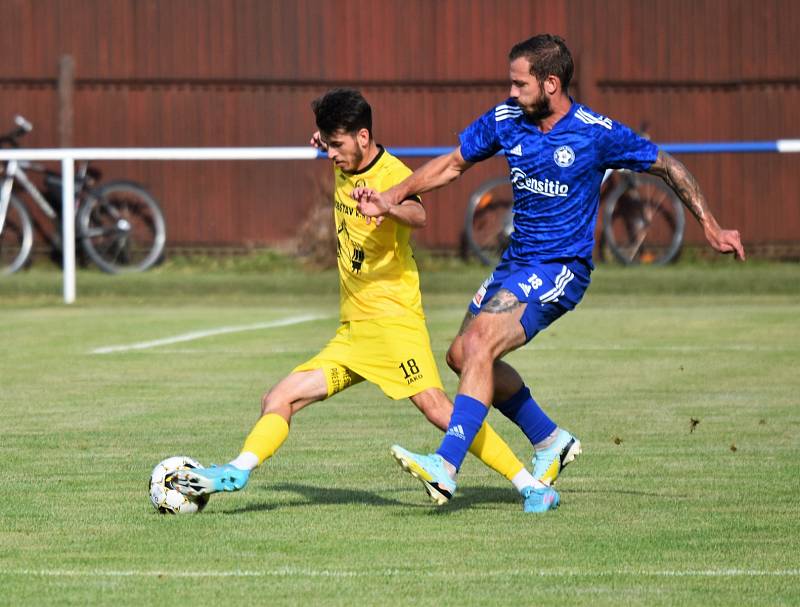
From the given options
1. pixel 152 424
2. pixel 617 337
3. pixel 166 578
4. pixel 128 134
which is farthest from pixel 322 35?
pixel 166 578

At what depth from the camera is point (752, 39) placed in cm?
2206

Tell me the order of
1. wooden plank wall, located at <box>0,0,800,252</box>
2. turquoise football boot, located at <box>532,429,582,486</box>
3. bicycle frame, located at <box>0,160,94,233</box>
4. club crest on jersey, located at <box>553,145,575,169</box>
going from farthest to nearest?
1. wooden plank wall, located at <box>0,0,800,252</box>
2. bicycle frame, located at <box>0,160,94,233</box>
3. turquoise football boot, located at <box>532,429,582,486</box>
4. club crest on jersey, located at <box>553,145,575,169</box>

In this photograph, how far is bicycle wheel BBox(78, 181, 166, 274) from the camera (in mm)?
20609

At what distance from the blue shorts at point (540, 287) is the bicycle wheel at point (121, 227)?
13.8m

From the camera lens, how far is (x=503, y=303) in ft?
23.2

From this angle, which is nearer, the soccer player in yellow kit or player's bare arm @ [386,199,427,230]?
player's bare arm @ [386,199,427,230]

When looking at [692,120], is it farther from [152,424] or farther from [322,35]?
[152,424]

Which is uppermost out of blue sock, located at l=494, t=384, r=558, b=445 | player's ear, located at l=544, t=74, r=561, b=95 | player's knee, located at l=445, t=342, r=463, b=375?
player's ear, located at l=544, t=74, r=561, b=95

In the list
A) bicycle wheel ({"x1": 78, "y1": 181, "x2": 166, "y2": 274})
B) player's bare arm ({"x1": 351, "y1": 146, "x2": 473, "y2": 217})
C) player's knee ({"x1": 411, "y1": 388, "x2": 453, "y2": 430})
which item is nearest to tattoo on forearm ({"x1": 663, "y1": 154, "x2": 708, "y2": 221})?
player's bare arm ({"x1": 351, "y1": 146, "x2": 473, "y2": 217})

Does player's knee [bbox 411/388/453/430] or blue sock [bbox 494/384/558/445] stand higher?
player's knee [bbox 411/388/453/430]

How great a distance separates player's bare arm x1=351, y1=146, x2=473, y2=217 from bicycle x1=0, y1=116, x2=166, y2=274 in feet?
45.2

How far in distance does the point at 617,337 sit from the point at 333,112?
7688 mm

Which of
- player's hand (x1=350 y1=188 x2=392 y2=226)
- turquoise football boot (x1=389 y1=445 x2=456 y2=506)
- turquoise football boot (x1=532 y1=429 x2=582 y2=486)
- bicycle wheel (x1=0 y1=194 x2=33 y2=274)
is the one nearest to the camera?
turquoise football boot (x1=389 y1=445 x2=456 y2=506)

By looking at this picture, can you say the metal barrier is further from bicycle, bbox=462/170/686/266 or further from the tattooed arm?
the tattooed arm
